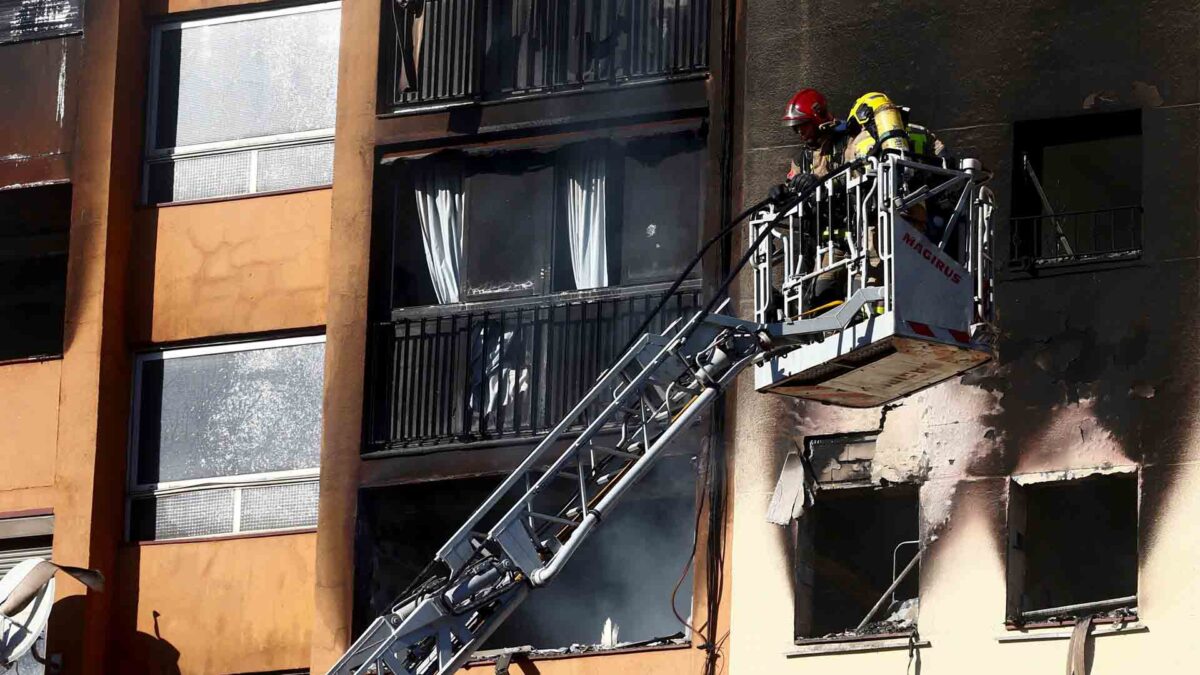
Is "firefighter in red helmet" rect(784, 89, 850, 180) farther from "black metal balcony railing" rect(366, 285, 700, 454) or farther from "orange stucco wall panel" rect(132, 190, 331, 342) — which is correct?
"orange stucco wall panel" rect(132, 190, 331, 342)

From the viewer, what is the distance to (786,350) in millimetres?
19594

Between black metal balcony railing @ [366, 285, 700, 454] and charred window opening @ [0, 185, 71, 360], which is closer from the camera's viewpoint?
black metal balcony railing @ [366, 285, 700, 454]

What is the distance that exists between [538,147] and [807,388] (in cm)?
572

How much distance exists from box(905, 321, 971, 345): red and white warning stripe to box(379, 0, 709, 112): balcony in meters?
6.12

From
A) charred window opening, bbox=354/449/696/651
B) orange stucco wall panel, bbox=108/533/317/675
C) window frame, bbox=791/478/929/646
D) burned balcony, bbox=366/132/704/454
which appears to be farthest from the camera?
orange stucco wall panel, bbox=108/533/317/675

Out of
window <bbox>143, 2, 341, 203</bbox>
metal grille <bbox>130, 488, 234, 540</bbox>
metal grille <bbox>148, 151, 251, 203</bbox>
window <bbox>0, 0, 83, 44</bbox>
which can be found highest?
window <bbox>0, 0, 83, 44</bbox>

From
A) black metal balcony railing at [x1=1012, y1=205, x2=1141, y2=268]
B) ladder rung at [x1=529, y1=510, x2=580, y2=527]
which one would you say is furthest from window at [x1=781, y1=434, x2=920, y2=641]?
ladder rung at [x1=529, y1=510, x2=580, y2=527]

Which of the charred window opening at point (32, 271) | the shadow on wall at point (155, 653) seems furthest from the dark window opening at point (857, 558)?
the charred window opening at point (32, 271)

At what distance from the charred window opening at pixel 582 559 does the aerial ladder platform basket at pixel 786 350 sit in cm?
318

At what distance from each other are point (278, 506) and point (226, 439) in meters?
0.90

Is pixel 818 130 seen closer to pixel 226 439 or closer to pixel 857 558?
pixel 857 558

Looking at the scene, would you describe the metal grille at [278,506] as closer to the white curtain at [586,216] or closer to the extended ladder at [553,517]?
the white curtain at [586,216]

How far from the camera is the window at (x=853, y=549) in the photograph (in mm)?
22141

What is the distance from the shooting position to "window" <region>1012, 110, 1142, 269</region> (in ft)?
72.5
